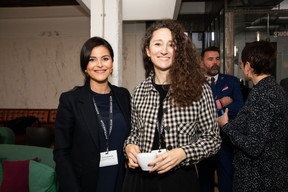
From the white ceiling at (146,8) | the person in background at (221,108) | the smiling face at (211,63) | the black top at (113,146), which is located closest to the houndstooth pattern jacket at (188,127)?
the black top at (113,146)

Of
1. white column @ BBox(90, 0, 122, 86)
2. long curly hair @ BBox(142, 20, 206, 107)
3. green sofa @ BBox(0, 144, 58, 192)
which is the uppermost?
white column @ BBox(90, 0, 122, 86)

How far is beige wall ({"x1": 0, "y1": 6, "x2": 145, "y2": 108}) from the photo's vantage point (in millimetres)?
6758

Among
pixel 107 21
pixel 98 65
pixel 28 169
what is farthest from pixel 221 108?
pixel 28 169

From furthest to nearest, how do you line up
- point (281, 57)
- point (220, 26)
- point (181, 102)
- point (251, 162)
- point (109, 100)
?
point (220, 26) < point (281, 57) < point (109, 100) < point (251, 162) < point (181, 102)

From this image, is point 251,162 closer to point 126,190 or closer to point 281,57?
point 126,190

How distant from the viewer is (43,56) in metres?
6.88

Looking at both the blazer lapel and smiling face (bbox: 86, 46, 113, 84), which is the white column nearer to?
smiling face (bbox: 86, 46, 113, 84)

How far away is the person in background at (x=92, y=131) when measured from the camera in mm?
1422

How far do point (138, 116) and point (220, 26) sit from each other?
440 centimetres

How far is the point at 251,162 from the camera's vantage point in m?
A: 1.50

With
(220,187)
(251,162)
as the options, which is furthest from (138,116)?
(220,187)

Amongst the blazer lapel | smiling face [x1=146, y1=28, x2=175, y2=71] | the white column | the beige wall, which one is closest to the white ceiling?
the white column

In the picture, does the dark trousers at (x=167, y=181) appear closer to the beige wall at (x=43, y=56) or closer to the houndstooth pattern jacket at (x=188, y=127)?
the houndstooth pattern jacket at (x=188, y=127)

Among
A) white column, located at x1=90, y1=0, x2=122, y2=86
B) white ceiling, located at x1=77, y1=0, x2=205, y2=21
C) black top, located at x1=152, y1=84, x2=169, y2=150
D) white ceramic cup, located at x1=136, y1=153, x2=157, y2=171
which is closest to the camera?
white ceramic cup, located at x1=136, y1=153, x2=157, y2=171
